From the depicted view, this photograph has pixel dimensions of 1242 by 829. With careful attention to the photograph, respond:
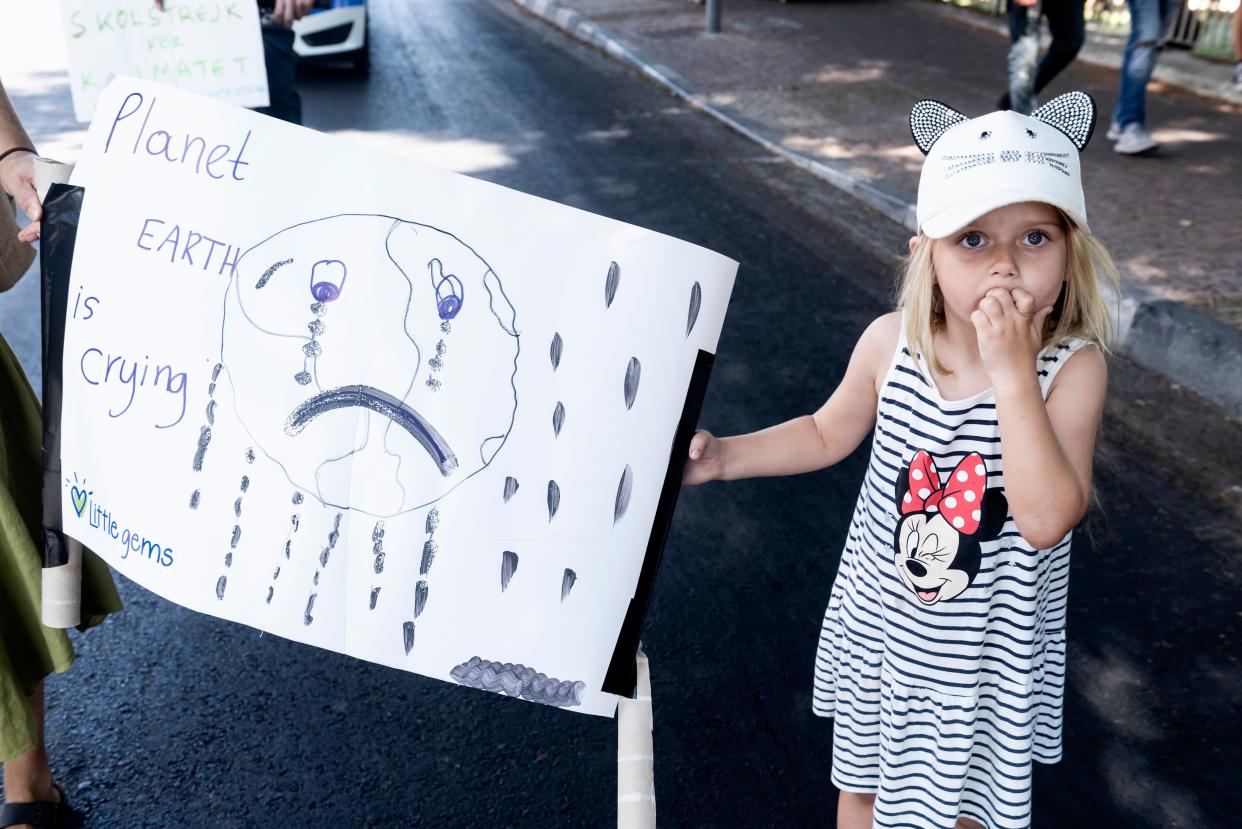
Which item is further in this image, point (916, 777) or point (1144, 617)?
point (1144, 617)

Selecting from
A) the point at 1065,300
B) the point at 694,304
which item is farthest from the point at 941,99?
the point at 694,304

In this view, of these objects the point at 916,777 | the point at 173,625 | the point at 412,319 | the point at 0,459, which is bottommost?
the point at 173,625

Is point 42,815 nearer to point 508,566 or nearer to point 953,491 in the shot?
point 508,566

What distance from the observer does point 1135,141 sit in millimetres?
7066

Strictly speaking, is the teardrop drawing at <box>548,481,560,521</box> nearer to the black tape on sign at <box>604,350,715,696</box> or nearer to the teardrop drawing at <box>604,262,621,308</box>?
the black tape on sign at <box>604,350,715,696</box>

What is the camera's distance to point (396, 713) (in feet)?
8.92

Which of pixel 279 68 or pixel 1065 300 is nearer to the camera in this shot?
pixel 1065 300

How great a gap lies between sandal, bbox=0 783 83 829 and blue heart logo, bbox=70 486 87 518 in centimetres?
92

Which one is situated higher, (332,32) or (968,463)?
(968,463)

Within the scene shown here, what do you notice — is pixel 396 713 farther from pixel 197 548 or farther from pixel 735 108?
pixel 735 108

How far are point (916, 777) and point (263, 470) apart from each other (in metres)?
1.18

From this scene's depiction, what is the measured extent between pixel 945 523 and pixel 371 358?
895 mm

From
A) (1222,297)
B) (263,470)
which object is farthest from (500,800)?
(1222,297)

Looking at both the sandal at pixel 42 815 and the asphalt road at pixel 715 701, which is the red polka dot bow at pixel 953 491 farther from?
the sandal at pixel 42 815
